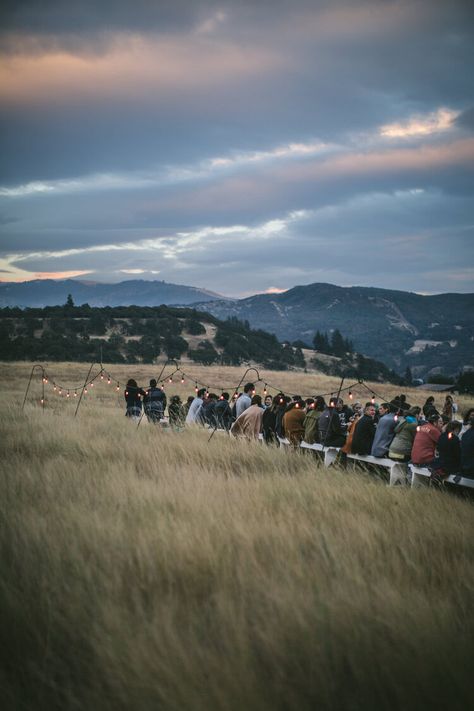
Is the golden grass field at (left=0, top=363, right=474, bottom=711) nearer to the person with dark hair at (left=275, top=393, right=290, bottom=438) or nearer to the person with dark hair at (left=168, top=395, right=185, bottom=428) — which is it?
the person with dark hair at (left=275, top=393, right=290, bottom=438)

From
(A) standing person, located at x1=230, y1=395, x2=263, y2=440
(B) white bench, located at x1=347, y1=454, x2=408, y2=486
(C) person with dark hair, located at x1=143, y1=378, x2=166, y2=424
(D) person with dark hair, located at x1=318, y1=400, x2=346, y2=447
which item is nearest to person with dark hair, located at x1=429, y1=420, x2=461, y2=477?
(B) white bench, located at x1=347, y1=454, x2=408, y2=486

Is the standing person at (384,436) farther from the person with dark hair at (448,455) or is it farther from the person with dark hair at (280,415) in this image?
the person with dark hair at (280,415)

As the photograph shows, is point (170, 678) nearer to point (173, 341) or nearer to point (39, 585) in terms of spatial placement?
point (39, 585)

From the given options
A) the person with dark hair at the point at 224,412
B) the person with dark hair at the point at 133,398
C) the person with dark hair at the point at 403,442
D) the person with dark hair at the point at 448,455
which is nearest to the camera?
the person with dark hair at the point at 448,455

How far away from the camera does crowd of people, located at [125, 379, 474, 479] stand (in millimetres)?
8320

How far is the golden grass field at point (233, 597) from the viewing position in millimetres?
2879

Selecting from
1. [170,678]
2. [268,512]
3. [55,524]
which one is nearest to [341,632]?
[170,678]

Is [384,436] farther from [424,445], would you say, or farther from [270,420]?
[270,420]

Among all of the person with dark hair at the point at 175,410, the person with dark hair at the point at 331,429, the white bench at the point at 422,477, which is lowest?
the person with dark hair at the point at 175,410

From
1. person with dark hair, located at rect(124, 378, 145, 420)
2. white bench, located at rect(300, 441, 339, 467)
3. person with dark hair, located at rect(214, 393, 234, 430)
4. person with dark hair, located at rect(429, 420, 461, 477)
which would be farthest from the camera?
person with dark hair, located at rect(124, 378, 145, 420)

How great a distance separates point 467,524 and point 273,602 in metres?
2.68

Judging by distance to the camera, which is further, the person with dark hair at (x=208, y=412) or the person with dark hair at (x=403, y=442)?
the person with dark hair at (x=208, y=412)

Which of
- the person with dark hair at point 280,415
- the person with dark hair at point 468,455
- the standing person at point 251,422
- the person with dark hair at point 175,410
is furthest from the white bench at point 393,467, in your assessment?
the person with dark hair at point 175,410

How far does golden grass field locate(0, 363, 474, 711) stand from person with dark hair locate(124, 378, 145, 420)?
10270mm
